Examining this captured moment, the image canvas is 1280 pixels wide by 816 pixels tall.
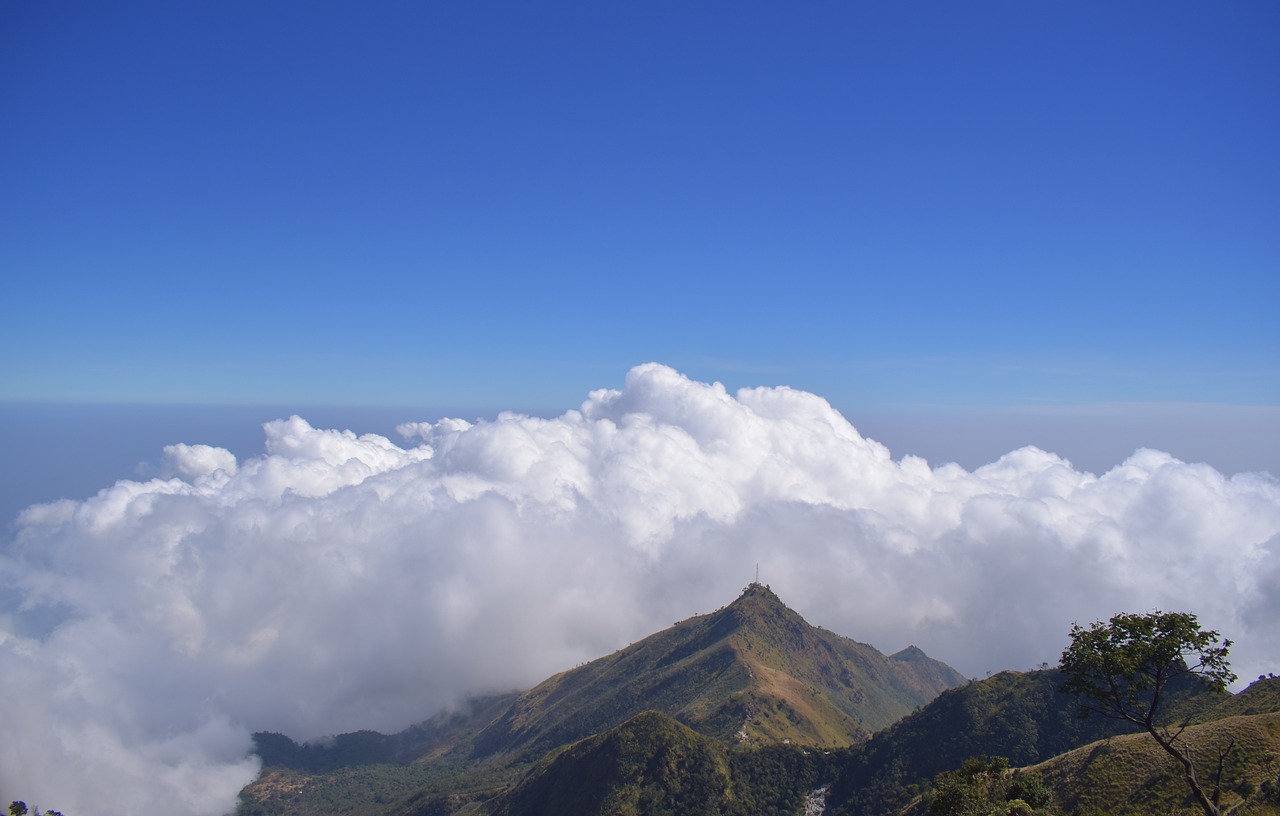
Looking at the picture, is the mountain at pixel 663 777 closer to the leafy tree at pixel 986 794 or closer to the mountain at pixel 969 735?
the mountain at pixel 969 735

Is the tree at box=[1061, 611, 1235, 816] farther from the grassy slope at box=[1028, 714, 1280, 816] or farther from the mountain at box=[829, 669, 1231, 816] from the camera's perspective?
the mountain at box=[829, 669, 1231, 816]

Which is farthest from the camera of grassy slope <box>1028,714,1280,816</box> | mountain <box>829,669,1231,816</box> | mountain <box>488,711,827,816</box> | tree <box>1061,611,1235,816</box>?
mountain <box>829,669,1231,816</box>

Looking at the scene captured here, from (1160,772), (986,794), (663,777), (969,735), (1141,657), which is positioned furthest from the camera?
(969,735)

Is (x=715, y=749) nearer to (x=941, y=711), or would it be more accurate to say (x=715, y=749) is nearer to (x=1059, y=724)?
(x=941, y=711)

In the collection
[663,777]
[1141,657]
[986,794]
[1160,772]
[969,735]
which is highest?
[1141,657]

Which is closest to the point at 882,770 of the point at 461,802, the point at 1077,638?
the point at 461,802

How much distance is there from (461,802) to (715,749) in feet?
221

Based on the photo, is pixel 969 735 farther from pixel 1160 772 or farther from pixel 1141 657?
pixel 1141 657

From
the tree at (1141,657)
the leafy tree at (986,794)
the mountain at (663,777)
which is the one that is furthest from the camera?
the mountain at (663,777)

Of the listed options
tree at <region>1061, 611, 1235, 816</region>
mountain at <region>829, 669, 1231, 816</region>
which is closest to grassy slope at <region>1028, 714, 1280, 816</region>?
tree at <region>1061, 611, 1235, 816</region>

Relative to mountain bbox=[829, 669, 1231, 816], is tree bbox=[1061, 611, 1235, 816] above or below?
above

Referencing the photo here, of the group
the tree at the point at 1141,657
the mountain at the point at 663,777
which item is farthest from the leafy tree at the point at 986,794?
the mountain at the point at 663,777

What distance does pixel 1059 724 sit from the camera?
147000 mm

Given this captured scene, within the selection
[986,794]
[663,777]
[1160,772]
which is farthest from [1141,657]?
[663,777]
